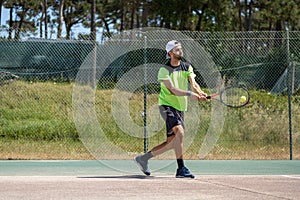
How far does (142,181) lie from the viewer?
28.7 ft

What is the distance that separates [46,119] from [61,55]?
1510 millimetres

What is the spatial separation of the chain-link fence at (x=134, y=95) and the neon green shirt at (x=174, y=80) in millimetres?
4217

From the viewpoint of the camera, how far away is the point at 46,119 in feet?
47.1

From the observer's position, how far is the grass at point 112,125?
1384 centimetres

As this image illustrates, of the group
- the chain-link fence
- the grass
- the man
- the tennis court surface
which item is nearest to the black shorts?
the man

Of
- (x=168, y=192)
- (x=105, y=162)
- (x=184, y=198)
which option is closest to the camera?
(x=184, y=198)

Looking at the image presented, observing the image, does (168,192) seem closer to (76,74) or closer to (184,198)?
(184,198)

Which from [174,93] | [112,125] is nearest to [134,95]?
[112,125]

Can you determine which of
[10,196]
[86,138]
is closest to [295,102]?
[86,138]

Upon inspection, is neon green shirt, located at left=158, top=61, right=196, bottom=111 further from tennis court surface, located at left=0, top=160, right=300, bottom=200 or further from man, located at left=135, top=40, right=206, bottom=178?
tennis court surface, located at left=0, top=160, right=300, bottom=200

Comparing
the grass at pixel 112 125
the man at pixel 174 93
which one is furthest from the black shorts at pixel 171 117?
the grass at pixel 112 125

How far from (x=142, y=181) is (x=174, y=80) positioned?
145 centimetres

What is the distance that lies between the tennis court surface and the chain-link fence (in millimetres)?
1504

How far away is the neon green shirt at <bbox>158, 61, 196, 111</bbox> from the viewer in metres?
8.93
